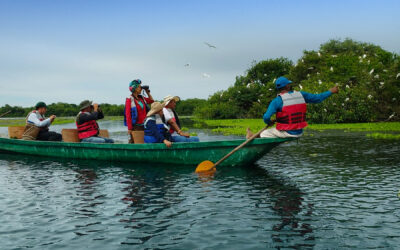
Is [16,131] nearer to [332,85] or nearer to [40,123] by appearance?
[40,123]

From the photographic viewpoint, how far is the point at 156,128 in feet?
35.8

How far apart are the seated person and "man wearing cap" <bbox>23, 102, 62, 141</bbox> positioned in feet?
12.9

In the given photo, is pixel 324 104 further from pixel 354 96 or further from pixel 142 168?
pixel 142 168

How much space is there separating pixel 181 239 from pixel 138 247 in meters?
0.59

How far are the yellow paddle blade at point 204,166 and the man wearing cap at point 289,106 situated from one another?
209 centimetres

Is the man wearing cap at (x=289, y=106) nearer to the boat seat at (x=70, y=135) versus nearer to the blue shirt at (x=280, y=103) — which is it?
the blue shirt at (x=280, y=103)

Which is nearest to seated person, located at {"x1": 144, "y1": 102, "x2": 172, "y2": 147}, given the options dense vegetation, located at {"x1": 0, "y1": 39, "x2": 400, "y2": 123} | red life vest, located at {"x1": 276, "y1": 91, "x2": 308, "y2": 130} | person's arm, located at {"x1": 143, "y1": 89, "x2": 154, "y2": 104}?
person's arm, located at {"x1": 143, "y1": 89, "x2": 154, "y2": 104}

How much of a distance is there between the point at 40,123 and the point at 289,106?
29.3 ft

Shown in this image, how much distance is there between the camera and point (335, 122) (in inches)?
1238

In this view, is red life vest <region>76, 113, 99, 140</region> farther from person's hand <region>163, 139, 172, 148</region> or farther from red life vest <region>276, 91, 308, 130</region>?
red life vest <region>276, 91, 308, 130</region>

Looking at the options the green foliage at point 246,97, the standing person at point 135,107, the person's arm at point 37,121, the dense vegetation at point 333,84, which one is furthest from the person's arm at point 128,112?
the green foliage at point 246,97

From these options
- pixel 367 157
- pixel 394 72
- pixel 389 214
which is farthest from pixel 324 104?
pixel 389 214

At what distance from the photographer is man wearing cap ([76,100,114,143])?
1237cm

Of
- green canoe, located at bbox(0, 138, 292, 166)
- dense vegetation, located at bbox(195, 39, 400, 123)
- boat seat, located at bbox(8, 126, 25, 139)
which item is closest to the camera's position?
green canoe, located at bbox(0, 138, 292, 166)
